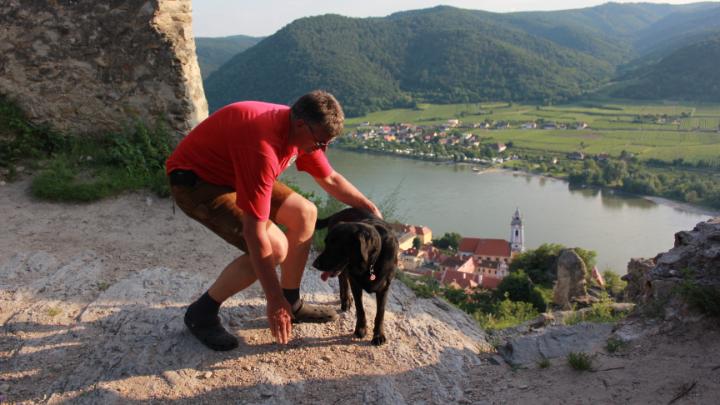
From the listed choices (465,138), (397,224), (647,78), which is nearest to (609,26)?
(647,78)

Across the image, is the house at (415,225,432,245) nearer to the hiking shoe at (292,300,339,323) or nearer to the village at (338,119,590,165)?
the village at (338,119,590,165)

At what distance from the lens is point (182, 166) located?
2.80 meters

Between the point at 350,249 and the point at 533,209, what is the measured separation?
34.5 m

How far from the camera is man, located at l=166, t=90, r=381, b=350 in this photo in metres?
2.46

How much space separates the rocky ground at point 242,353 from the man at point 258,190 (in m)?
0.28

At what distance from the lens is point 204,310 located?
3025 millimetres

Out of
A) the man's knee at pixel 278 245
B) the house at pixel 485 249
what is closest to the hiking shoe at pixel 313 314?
the man's knee at pixel 278 245

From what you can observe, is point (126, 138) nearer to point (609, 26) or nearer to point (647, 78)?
point (647, 78)

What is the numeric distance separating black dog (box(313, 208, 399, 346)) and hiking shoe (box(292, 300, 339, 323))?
235 mm

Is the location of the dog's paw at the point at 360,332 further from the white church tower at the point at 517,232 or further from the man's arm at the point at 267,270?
the white church tower at the point at 517,232

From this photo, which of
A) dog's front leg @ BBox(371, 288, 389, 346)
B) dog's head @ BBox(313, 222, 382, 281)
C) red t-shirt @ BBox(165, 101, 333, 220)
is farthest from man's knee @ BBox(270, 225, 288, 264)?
dog's front leg @ BBox(371, 288, 389, 346)

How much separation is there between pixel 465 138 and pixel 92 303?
5763cm

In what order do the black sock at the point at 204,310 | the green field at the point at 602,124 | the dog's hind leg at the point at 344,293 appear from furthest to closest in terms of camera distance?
the green field at the point at 602,124
the dog's hind leg at the point at 344,293
the black sock at the point at 204,310

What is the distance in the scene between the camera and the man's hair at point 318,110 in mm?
2506
